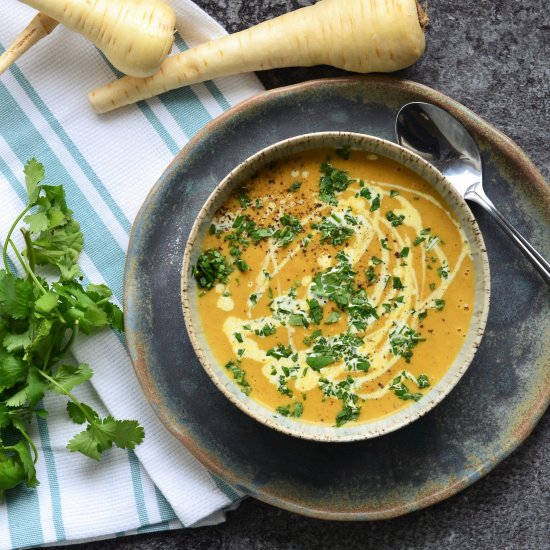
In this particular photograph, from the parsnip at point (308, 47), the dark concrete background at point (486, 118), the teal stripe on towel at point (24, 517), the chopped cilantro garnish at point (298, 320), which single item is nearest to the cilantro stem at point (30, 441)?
the teal stripe on towel at point (24, 517)

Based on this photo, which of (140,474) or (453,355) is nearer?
(453,355)

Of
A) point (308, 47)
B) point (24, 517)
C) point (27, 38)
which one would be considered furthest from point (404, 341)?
point (27, 38)

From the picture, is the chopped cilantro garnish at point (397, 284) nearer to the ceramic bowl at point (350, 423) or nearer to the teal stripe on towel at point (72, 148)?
the ceramic bowl at point (350, 423)

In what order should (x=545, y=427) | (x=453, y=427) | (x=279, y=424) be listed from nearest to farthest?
(x=279, y=424), (x=453, y=427), (x=545, y=427)

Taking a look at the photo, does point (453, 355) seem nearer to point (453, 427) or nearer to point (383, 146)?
point (453, 427)

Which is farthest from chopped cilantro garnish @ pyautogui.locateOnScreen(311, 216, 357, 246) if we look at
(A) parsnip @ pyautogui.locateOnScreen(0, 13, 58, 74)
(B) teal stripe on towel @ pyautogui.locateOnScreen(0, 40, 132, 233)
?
(A) parsnip @ pyautogui.locateOnScreen(0, 13, 58, 74)

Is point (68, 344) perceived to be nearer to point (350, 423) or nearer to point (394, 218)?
point (350, 423)

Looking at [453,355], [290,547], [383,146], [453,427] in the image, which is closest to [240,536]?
[290,547]

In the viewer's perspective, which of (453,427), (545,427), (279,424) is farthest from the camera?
(545,427)
